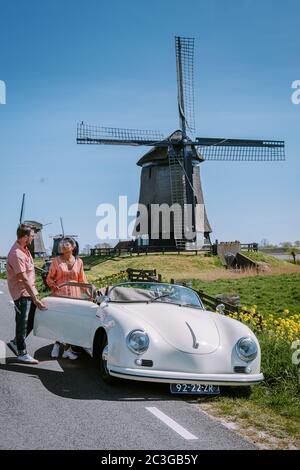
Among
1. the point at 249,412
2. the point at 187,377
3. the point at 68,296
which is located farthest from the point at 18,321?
the point at 249,412

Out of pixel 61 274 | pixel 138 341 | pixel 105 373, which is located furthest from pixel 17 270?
pixel 138 341

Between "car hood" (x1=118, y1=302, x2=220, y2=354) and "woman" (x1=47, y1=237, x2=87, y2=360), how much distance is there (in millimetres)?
1378

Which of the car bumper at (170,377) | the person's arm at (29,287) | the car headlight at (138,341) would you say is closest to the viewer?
the car bumper at (170,377)

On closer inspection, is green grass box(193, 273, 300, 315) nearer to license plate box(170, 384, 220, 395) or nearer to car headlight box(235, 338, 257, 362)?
car headlight box(235, 338, 257, 362)

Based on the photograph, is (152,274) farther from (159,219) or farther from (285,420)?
(159,219)

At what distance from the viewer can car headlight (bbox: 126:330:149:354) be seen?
20.9ft

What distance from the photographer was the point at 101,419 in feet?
17.6

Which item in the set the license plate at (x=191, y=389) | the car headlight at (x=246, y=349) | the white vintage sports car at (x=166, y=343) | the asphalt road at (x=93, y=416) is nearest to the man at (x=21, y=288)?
the asphalt road at (x=93, y=416)

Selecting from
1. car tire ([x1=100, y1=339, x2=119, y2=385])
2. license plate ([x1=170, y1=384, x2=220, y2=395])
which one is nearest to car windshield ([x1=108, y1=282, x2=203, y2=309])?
car tire ([x1=100, y1=339, x2=119, y2=385])

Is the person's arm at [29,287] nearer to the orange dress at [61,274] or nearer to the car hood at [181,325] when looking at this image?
the orange dress at [61,274]

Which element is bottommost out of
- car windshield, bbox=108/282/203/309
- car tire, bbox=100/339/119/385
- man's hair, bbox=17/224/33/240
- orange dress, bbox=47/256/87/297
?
car tire, bbox=100/339/119/385

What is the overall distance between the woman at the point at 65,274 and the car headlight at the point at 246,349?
2.82 m

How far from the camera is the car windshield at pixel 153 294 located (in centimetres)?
Result: 783

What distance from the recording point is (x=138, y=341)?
642 cm
